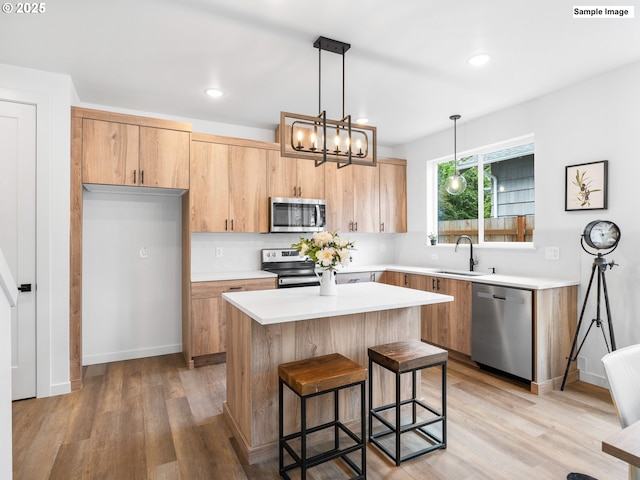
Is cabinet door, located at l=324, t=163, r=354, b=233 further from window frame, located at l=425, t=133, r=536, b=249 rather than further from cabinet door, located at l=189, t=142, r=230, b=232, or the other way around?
cabinet door, located at l=189, t=142, r=230, b=232

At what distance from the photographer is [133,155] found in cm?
344

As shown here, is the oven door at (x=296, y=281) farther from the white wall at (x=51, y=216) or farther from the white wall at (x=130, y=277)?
the white wall at (x=51, y=216)

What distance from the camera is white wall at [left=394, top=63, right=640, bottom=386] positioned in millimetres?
2943

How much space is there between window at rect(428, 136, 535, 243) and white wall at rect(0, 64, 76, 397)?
407 cm

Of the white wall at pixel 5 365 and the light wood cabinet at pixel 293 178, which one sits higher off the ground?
the light wood cabinet at pixel 293 178

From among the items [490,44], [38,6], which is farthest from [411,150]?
[38,6]

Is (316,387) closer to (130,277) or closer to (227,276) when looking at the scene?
(227,276)

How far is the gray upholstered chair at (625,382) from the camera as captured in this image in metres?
1.26

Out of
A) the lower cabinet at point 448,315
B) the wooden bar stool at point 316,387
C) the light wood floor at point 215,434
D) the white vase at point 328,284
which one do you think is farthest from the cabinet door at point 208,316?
the lower cabinet at point 448,315

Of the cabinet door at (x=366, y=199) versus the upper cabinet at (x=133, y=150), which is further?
the cabinet door at (x=366, y=199)

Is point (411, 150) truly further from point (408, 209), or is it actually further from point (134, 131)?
point (134, 131)

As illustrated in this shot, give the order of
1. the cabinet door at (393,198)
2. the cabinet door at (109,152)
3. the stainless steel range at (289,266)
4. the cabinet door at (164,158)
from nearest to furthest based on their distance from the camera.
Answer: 1. the cabinet door at (109,152)
2. the cabinet door at (164,158)
3. the stainless steel range at (289,266)
4. the cabinet door at (393,198)

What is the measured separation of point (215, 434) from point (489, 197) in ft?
11.9

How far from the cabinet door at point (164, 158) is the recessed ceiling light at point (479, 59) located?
103 inches
